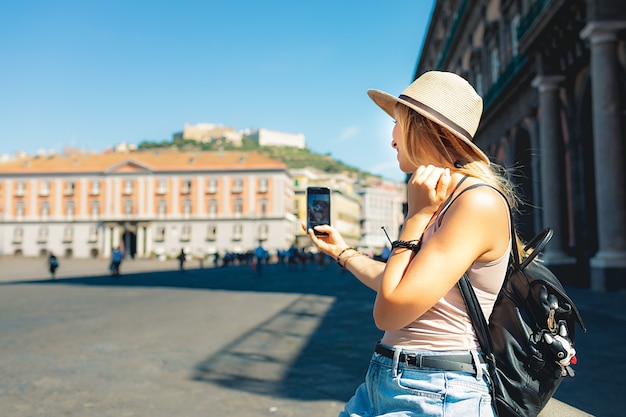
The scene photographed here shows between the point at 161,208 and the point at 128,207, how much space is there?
489 centimetres

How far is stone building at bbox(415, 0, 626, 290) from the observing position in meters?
14.0

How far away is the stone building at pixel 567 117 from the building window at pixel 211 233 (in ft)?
205

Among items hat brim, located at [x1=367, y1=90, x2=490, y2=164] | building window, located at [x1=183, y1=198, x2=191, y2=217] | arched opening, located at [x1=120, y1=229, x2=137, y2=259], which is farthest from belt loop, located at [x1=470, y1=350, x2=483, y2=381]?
arched opening, located at [x1=120, y1=229, x2=137, y2=259]

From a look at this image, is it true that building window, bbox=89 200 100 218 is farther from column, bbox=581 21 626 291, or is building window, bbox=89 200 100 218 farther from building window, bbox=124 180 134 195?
column, bbox=581 21 626 291

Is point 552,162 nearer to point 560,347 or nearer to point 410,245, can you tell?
point 560,347

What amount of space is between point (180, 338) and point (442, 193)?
7.84m

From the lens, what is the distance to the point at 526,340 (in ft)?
→ 5.19

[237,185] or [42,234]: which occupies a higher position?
[237,185]

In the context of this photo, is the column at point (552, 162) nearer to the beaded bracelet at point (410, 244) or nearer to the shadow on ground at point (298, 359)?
the shadow on ground at point (298, 359)

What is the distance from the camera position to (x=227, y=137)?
181250mm

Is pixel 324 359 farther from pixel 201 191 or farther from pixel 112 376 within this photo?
pixel 201 191

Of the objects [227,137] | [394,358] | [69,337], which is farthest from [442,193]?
[227,137]

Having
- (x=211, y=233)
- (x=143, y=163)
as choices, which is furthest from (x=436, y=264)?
(x=143, y=163)

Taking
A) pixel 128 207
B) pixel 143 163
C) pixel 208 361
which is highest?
pixel 143 163
